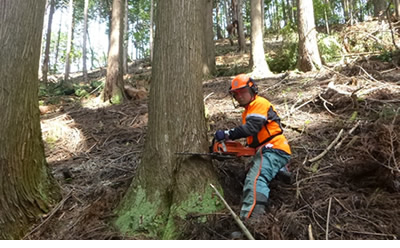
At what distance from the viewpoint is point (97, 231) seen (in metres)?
2.95

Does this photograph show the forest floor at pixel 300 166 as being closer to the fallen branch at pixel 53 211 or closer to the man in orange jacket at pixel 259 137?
the fallen branch at pixel 53 211

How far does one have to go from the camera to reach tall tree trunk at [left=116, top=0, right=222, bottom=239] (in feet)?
10.1

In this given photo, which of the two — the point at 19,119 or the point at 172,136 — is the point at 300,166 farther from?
the point at 19,119

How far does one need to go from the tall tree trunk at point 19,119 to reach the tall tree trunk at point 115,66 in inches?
207

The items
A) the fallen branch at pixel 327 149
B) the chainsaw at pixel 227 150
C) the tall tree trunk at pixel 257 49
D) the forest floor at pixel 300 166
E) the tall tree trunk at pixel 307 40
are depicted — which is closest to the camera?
the forest floor at pixel 300 166

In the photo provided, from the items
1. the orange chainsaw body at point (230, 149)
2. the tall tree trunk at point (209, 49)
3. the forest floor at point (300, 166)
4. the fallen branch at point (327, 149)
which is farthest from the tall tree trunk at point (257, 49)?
the orange chainsaw body at point (230, 149)

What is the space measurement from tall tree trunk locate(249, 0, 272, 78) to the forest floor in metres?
2.77

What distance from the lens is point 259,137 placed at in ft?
11.8

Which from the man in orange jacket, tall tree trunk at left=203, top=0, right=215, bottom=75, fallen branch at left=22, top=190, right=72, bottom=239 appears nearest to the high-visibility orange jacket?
the man in orange jacket

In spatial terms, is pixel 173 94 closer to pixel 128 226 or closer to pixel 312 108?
pixel 128 226

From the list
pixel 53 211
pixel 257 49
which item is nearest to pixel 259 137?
pixel 53 211

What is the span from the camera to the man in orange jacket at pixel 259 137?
10.5 feet
